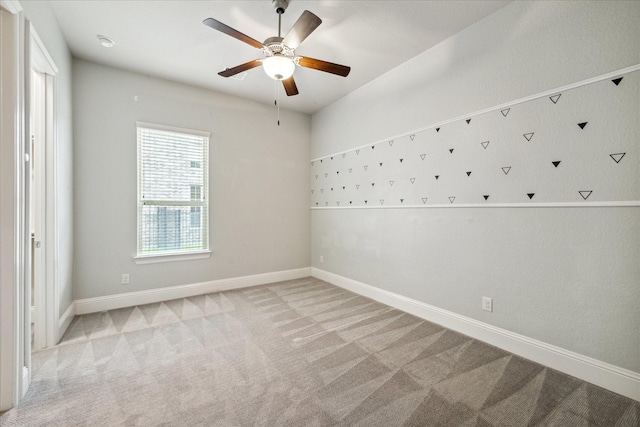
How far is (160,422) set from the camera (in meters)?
1.53

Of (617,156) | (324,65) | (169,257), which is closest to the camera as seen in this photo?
(617,156)

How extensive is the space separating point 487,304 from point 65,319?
13.3 feet

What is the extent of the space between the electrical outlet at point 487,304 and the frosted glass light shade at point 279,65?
2619 millimetres

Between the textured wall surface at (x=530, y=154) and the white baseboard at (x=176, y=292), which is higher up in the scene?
the textured wall surface at (x=530, y=154)

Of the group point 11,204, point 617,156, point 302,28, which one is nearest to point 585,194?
point 617,156

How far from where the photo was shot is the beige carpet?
5.19 feet

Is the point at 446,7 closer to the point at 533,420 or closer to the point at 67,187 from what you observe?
the point at 533,420

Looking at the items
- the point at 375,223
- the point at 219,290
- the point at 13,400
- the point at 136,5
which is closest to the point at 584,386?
the point at 375,223

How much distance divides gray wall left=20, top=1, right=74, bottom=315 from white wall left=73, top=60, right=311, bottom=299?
0.60 ft

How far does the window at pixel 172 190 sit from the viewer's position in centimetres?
348

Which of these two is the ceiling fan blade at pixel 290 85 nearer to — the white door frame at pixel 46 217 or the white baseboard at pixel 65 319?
the white door frame at pixel 46 217

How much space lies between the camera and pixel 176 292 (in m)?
3.67

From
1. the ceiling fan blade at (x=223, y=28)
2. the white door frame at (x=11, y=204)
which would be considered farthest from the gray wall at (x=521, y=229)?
the white door frame at (x=11, y=204)

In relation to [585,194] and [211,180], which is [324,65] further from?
[211,180]
